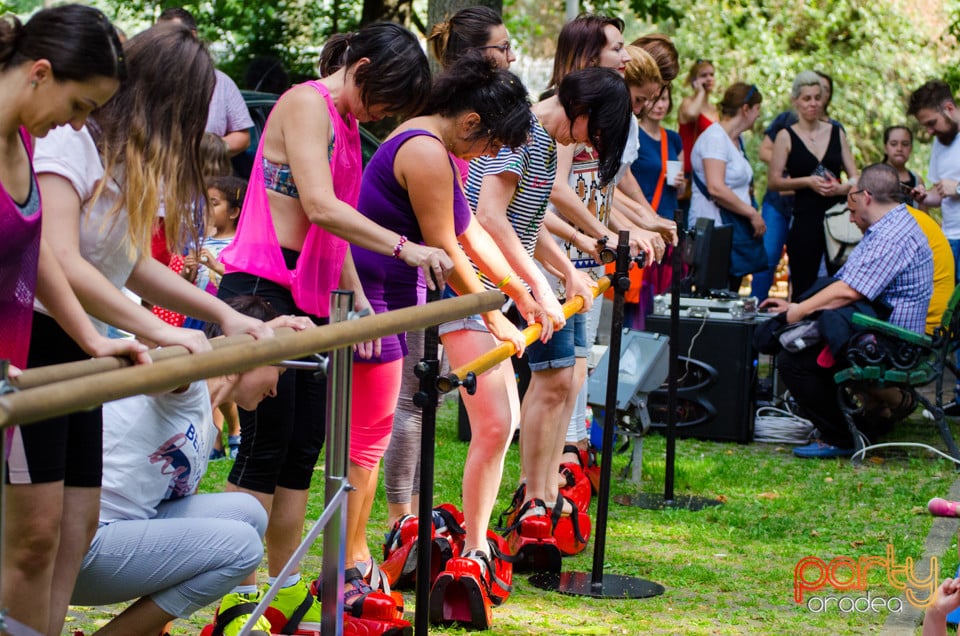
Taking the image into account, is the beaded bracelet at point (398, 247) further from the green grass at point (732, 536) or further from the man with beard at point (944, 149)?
the man with beard at point (944, 149)

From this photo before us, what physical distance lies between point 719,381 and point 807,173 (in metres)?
2.70

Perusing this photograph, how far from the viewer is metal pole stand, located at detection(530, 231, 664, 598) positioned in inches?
185

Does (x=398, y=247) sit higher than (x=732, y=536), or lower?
higher

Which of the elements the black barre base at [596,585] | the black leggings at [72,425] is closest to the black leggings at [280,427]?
the black leggings at [72,425]

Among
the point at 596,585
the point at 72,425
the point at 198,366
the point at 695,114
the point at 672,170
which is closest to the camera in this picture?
the point at 198,366

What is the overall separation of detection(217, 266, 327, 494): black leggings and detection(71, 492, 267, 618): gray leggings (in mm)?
554

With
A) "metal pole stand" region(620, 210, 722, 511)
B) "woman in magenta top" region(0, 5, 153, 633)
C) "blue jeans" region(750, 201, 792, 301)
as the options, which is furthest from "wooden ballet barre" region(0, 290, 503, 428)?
"blue jeans" region(750, 201, 792, 301)

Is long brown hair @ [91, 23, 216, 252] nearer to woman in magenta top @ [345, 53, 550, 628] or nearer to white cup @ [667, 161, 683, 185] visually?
woman in magenta top @ [345, 53, 550, 628]

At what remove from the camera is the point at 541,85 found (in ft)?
70.0

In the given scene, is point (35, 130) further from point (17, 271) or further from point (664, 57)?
point (664, 57)

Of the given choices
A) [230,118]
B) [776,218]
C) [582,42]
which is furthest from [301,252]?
[776,218]

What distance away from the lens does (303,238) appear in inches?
149

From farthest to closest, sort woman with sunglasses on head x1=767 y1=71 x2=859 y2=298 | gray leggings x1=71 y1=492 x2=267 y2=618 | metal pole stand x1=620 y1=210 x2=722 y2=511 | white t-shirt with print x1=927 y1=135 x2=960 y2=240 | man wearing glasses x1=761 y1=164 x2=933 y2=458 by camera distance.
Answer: woman with sunglasses on head x1=767 y1=71 x2=859 y2=298, white t-shirt with print x1=927 y1=135 x2=960 y2=240, man wearing glasses x1=761 y1=164 x2=933 y2=458, metal pole stand x1=620 y1=210 x2=722 y2=511, gray leggings x1=71 y1=492 x2=267 y2=618

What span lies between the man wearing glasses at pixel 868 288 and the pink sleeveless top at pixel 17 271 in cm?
554
